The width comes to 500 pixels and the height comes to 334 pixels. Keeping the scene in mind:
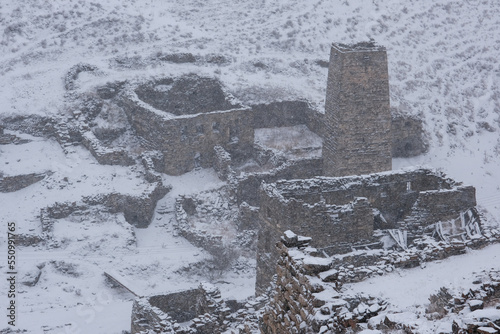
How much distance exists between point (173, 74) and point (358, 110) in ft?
40.8

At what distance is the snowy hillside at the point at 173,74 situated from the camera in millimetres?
27750

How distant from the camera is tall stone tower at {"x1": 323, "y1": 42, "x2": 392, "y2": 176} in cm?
2975

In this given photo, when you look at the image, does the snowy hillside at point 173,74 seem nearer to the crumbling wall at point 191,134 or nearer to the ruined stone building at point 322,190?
the crumbling wall at point 191,134

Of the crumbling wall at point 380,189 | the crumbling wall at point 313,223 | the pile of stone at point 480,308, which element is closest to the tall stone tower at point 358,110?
the crumbling wall at point 380,189

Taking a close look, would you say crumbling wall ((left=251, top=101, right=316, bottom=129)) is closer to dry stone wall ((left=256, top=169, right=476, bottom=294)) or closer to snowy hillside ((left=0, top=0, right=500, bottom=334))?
snowy hillside ((left=0, top=0, right=500, bottom=334))

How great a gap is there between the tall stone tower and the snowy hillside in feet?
15.6

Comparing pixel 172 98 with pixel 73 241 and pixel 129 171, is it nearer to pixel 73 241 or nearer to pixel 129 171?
pixel 129 171

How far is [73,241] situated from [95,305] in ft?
14.3

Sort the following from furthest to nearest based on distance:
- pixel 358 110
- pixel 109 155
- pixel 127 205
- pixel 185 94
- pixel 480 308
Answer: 1. pixel 185 94
2. pixel 109 155
3. pixel 127 205
4. pixel 358 110
5. pixel 480 308

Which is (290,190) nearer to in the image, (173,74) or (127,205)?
(127,205)

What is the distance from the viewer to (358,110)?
99.2 feet

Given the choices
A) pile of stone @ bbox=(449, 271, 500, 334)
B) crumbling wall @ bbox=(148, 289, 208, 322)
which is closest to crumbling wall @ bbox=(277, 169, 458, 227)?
crumbling wall @ bbox=(148, 289, 208, 322)

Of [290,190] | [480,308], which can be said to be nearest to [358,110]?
[290,190]

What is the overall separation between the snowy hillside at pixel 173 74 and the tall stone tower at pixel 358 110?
4.76 m
